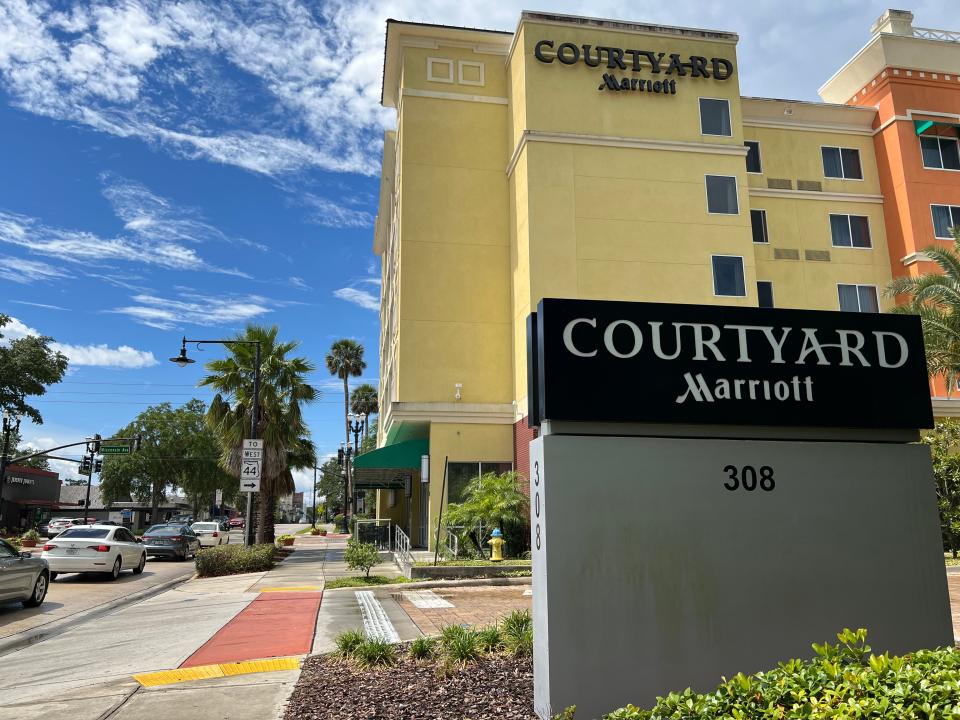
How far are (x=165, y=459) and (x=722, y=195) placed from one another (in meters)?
56.2

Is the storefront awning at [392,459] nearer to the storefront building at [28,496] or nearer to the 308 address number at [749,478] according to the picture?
the 308 address number at [749,478]

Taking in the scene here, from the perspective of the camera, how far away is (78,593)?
667 inches

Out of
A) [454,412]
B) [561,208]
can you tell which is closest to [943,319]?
[561,208]

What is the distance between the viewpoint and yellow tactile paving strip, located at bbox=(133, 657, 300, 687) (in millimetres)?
7520

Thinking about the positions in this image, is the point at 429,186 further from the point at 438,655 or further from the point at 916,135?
the point at 438,655

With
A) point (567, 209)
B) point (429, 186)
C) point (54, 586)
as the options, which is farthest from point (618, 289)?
point (54, 586)

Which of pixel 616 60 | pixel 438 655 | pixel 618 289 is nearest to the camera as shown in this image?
pixel 438 655

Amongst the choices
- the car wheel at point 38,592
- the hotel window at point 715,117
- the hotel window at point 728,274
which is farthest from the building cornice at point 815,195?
the car wheel at point 38,592

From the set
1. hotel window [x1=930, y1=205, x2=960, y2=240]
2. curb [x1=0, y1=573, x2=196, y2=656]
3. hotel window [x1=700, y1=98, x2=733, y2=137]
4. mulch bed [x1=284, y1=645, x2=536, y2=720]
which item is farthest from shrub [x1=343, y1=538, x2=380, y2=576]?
hotel window [x1=930, y1=205, x2=960, y2=240]

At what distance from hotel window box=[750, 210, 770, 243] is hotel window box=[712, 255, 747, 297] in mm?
3785

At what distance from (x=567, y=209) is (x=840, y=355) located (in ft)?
64.7

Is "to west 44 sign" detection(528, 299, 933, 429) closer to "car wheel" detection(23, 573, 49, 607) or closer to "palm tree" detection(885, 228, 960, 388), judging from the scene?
"car wheel" detection(23, 573, 49, 607)

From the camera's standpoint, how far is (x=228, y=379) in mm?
29328

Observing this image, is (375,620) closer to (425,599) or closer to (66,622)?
(425,599)
